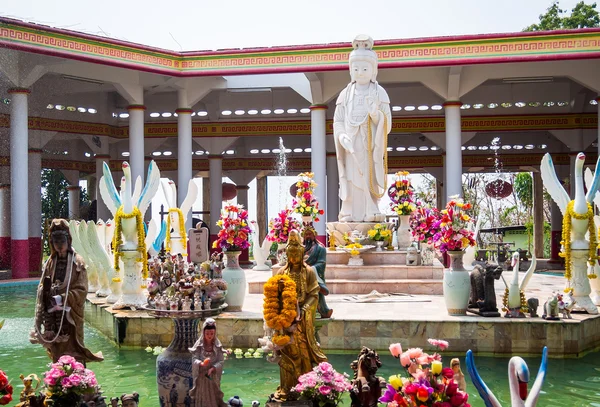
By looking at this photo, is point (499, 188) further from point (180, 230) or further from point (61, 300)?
point (61, 300)

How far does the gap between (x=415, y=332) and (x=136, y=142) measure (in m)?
11.6

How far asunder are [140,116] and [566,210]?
11.9 metres

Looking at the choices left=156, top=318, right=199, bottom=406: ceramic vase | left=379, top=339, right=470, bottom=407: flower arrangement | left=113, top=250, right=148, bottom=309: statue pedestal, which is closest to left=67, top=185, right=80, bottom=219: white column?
left=113, top=250, right=148, bottom=309: statue pedestal

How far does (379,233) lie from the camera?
1292 cm

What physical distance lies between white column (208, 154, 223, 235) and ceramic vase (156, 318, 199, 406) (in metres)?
16.7

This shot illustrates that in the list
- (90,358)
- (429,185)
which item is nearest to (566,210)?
(90,358)

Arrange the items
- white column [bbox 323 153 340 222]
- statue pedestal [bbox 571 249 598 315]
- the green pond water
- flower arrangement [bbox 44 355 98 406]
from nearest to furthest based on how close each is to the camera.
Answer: flower arrangement [bbox 44 355 98 406] < the green pond water < statue pedestal [bbox 571 249 598 315] < white column [bbox 323 153 340 222]

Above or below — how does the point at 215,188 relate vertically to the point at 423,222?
above

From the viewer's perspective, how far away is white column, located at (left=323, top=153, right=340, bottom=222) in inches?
854

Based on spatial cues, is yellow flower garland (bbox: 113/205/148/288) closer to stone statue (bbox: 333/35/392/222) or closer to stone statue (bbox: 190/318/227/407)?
stone statue (bbox: 333/35/392/222)

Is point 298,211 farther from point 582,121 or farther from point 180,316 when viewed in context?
point 582,121

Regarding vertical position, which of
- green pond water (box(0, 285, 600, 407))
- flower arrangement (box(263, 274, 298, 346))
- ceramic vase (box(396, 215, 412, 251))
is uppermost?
ceramic vase (box(396, 215, 412, 251))

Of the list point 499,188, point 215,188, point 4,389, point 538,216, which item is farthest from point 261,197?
point 4,389

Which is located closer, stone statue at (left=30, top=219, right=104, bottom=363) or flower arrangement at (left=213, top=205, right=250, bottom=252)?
stone statue at (left=30, top=219, right=104, bottom=363)
